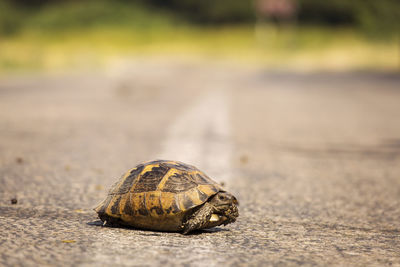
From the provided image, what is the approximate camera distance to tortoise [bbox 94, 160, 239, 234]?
394 centimetres

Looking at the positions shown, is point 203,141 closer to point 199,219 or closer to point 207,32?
point 199,219

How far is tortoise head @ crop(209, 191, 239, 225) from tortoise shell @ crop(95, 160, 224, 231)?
60mm

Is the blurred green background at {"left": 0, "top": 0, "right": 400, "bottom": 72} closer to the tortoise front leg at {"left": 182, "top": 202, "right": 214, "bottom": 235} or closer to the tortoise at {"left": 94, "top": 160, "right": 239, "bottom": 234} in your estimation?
the tortoise at {"left": 94, "top": 160, "right": 239, "bottom": 234}

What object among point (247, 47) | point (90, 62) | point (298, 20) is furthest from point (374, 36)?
point (298, 20)

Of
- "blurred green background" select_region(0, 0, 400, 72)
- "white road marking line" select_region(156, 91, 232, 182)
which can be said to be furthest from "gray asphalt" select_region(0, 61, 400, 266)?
"blurred green background" select_region(0, 0, 400, 72)

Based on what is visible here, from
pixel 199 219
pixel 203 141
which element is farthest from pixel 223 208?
pixel 203 141

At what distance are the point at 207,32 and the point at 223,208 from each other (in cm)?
8790

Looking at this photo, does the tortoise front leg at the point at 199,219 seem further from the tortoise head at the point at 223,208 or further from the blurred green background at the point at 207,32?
the blurred green background at the point at 207,32

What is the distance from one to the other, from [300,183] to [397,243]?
222 centimetres

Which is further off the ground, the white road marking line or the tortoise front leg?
the white road marking line

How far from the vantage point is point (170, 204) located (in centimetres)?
394

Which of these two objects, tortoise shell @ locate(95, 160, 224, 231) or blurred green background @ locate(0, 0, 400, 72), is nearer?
tortoise shell @ locate(95, 160, 224, 231)

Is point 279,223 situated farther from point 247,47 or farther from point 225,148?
point 247,47

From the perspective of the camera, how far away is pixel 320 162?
7.43 meters
